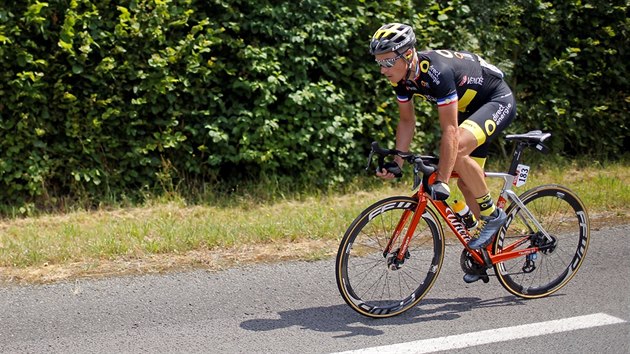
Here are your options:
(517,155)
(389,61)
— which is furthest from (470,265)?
(389,61)

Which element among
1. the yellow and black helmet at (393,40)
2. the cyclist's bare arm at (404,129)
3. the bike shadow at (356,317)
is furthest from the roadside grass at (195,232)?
the yellow and black helmet at (393,40)

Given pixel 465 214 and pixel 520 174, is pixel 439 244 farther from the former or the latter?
pixel 520 174

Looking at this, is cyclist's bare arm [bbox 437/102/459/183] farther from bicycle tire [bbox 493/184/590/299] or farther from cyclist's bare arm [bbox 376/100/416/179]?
bicycle tire [bbox 493/184/590/299]

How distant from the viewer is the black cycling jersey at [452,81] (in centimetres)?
538

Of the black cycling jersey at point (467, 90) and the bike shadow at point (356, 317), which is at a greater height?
the black cycling jersey at point (467, 90)

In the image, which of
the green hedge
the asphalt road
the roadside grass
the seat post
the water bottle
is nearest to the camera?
the asphalt road

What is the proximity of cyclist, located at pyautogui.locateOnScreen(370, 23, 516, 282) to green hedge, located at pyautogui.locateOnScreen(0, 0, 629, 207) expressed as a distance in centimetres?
293

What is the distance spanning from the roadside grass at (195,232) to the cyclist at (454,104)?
1.60m

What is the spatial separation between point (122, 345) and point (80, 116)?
12.1 ft

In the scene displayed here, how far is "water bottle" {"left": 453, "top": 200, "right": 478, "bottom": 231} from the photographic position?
5.79 m

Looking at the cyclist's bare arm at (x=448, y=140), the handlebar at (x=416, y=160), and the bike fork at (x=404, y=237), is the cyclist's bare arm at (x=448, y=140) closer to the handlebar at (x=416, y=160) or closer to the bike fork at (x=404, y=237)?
the handlebar at (x=416, y=160)

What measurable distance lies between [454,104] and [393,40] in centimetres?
58

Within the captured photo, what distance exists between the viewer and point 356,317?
18.4ft

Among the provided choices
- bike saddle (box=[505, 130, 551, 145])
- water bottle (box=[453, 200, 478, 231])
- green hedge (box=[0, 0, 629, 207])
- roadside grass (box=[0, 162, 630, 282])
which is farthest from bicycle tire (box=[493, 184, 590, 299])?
green hedge (box=[0, 0, 629, 207])
